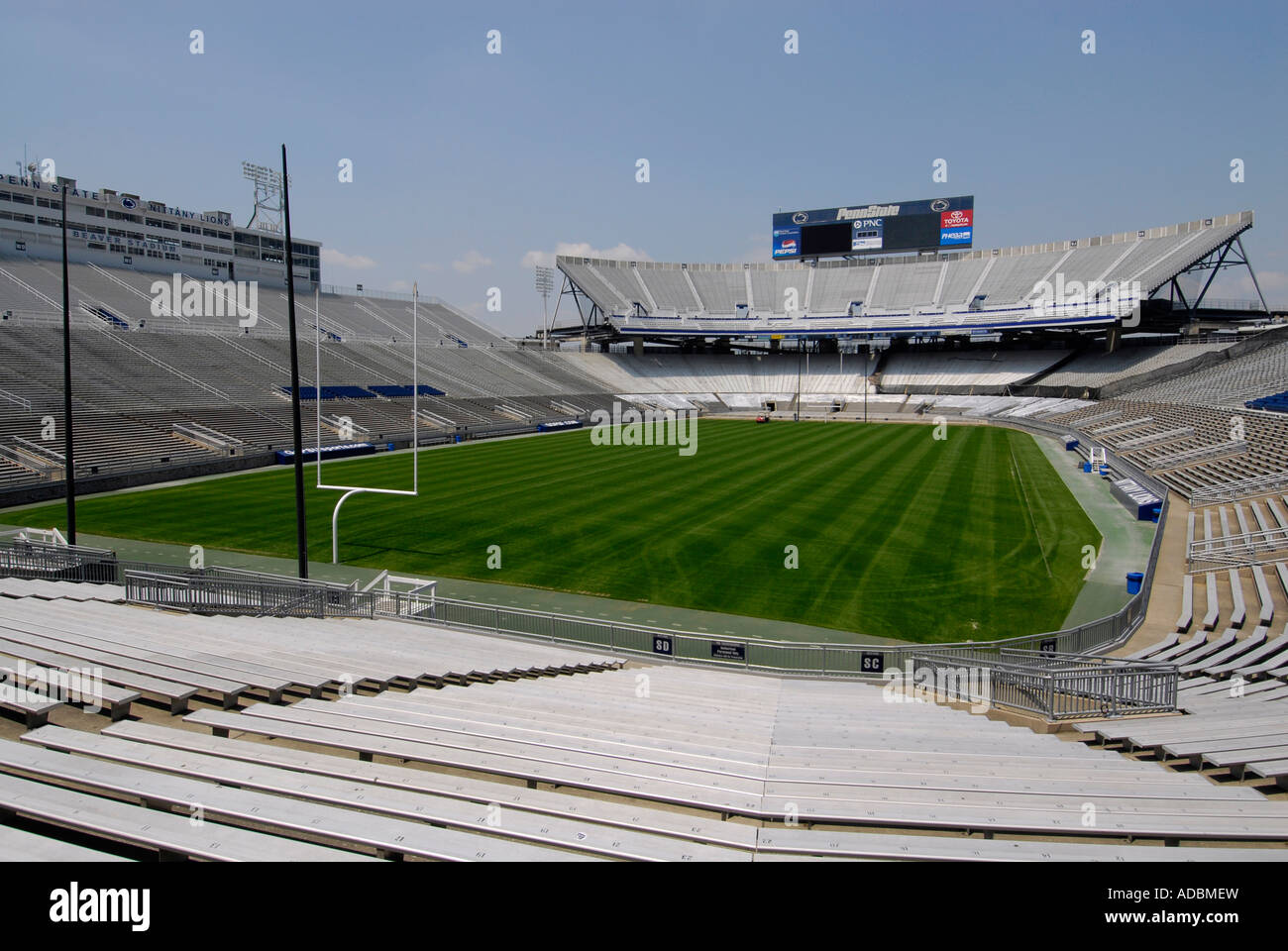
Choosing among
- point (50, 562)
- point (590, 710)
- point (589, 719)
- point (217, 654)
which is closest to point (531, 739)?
point (589, 719)

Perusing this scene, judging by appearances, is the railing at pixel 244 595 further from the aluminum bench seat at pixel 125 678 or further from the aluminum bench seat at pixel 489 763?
the aluminum bench seat at pixel 489 763

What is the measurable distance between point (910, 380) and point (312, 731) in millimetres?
83331

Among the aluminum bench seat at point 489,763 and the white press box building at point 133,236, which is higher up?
the white press box building at point 133,236

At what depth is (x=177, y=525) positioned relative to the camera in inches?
Answer: 985

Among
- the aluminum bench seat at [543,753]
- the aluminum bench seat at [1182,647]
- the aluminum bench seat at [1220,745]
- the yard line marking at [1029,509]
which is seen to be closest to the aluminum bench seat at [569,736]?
the aluminum bench seat at [543,753]

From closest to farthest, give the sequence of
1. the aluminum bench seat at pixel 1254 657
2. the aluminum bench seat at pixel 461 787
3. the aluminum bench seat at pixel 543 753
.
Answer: the aluminum bench seat at pixel 461 787 < the aluminum bench seat at pixel 543 753 < the aluminum bench seat at pixel 1254 657

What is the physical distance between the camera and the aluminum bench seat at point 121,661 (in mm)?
7465

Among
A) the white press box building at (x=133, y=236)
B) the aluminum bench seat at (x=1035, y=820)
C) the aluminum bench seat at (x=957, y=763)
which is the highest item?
the white press box building at (x=133, y=236)

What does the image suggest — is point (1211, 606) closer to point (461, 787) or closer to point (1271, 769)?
point (1271, 769)

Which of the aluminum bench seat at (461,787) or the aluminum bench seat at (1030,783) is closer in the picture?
the aluminum bench seat at (461,787)

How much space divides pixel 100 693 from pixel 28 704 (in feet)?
2.29

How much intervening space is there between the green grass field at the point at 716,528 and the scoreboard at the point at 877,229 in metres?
53.0
